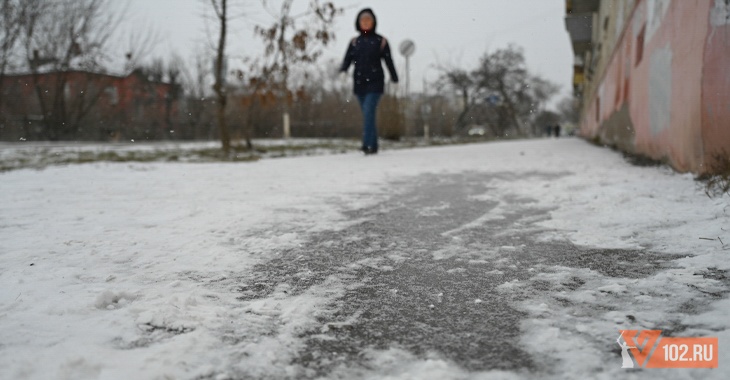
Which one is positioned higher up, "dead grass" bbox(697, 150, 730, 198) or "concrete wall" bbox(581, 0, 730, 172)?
"concrete wall" bbox(581, 0, 730, 172)

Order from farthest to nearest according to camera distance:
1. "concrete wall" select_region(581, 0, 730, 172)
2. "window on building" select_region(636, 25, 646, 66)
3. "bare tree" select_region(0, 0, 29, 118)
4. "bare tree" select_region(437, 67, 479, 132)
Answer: "bare tree" select_region(437, 67, 479, 132) < "bare tree" select_region(0, 0, 29, 118) < "window on building" select_region(636, 25, 646, 66) < "concrete wall" select_region(581, 0, 730, 172)

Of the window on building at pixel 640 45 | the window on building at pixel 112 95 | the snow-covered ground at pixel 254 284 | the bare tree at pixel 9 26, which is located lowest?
the snow-covered ground at pixel 254 284

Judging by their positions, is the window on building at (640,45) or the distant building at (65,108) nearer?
the window on building at (640,45)

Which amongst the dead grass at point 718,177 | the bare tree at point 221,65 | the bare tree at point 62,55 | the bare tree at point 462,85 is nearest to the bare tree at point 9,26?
the bare tree at point 62,55

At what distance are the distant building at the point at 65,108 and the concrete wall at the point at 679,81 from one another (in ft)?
55.0

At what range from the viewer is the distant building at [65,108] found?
1591 centimetres

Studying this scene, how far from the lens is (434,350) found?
985 mm

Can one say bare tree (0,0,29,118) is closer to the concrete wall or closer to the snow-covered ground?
the snow-covered ground

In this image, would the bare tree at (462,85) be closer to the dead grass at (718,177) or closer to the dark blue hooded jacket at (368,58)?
the dark blue hooded jacket at (368,58)

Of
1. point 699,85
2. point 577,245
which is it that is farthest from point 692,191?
point 577,245

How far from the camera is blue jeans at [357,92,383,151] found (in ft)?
20.4

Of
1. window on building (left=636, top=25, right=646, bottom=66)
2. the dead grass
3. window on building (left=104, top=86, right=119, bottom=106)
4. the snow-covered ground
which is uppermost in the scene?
window on building (left=104, top=86, right=119, bottom=106)

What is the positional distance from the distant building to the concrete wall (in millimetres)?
16773

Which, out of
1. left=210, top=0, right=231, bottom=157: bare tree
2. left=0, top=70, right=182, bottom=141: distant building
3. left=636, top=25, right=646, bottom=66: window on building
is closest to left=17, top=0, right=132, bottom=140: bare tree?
left=0, top=70, right=182, bottom=141: distant building
